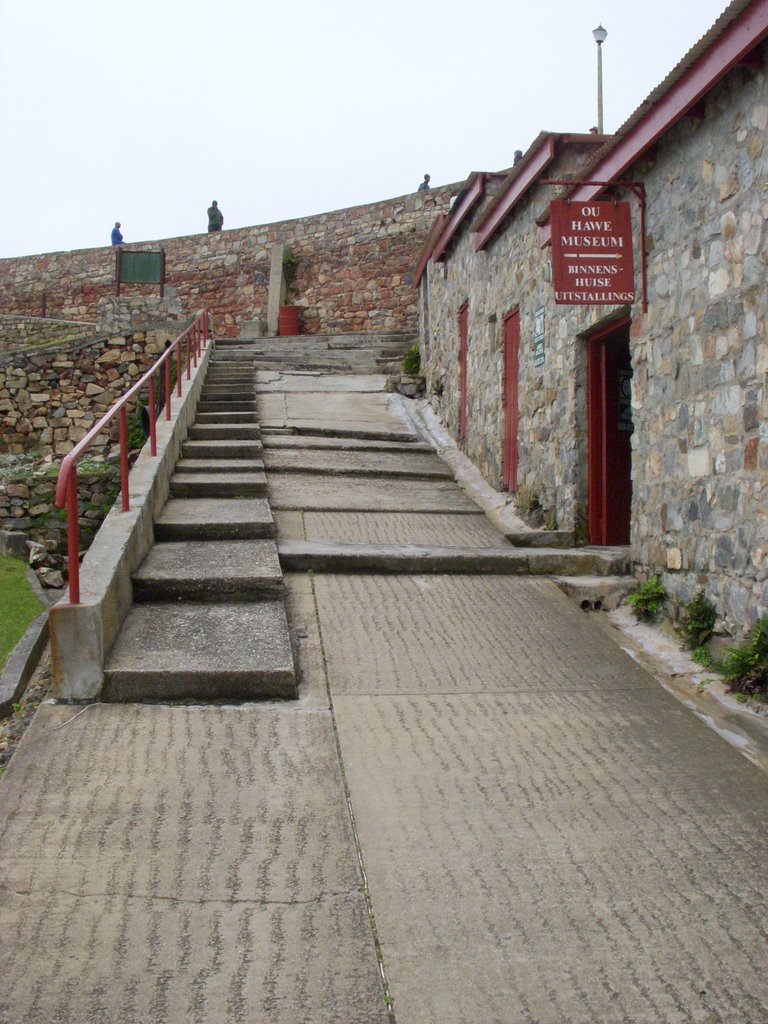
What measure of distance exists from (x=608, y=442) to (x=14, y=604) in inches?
204

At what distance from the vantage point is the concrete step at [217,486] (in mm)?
7391

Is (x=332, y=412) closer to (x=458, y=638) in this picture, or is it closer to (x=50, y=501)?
(x=50, y=501)

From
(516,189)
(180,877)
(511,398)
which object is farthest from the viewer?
(511,398)

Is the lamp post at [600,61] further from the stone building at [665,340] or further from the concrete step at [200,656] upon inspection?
the concrete step at [200,656]

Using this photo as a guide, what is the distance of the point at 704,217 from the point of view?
4961 mm

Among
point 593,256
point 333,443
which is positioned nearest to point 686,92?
point 593,256

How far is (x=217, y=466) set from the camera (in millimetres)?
8156

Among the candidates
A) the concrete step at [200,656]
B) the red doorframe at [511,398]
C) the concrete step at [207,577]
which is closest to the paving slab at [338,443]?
the red doorframe at [511,398]

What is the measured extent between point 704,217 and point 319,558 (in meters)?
3.02

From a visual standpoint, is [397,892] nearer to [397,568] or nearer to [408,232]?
[397,568]

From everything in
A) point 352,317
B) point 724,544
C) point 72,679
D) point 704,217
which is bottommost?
point 72,679

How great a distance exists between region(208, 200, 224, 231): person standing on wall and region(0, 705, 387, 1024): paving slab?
24.4 metres

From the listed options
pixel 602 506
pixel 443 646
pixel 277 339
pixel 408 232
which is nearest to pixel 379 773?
pixel 443 646

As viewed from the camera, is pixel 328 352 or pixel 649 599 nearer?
pixel 649 599
